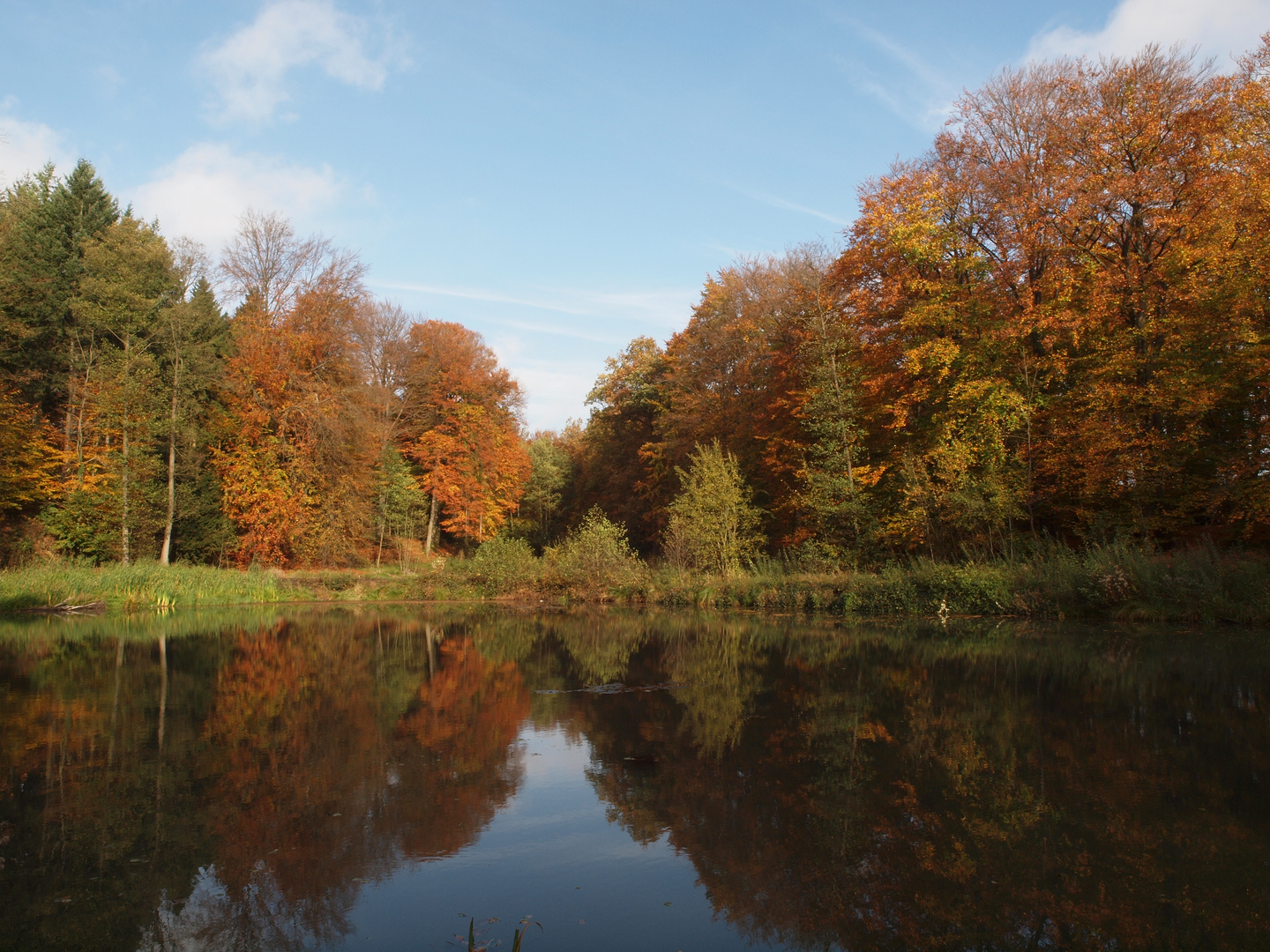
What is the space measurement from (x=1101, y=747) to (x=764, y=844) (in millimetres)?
3590

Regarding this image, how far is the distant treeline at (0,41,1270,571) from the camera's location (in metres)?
18.4

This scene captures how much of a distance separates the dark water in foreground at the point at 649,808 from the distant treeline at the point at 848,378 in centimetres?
1028

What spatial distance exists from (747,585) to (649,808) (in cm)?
1696

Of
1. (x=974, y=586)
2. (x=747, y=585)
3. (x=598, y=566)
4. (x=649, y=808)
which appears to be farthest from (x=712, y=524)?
(x=649, y=808)

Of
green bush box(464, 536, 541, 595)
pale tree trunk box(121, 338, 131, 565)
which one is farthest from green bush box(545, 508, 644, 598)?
pale tree trunk box(121, 338, 131, 565)

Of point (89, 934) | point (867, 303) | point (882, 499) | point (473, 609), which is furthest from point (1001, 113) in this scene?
point (89, 934)

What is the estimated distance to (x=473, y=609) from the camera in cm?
2327

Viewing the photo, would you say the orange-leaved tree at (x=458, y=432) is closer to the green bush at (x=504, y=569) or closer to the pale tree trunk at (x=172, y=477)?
the green bush at (x=504, y=569)

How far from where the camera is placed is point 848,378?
24094 millimetres

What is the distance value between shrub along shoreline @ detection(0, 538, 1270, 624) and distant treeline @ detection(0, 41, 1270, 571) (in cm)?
168

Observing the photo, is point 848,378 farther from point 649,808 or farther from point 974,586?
point 649,808

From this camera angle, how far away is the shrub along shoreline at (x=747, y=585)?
48.3 feet

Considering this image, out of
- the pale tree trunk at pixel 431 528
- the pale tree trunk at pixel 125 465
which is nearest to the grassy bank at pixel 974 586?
the pale tree trunk at pixel 125 465

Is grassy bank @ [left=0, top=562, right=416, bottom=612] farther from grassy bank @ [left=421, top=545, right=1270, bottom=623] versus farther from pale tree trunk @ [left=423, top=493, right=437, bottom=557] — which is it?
pale tree trunk @ [left=423, top=493, right=437, bottom=557]
